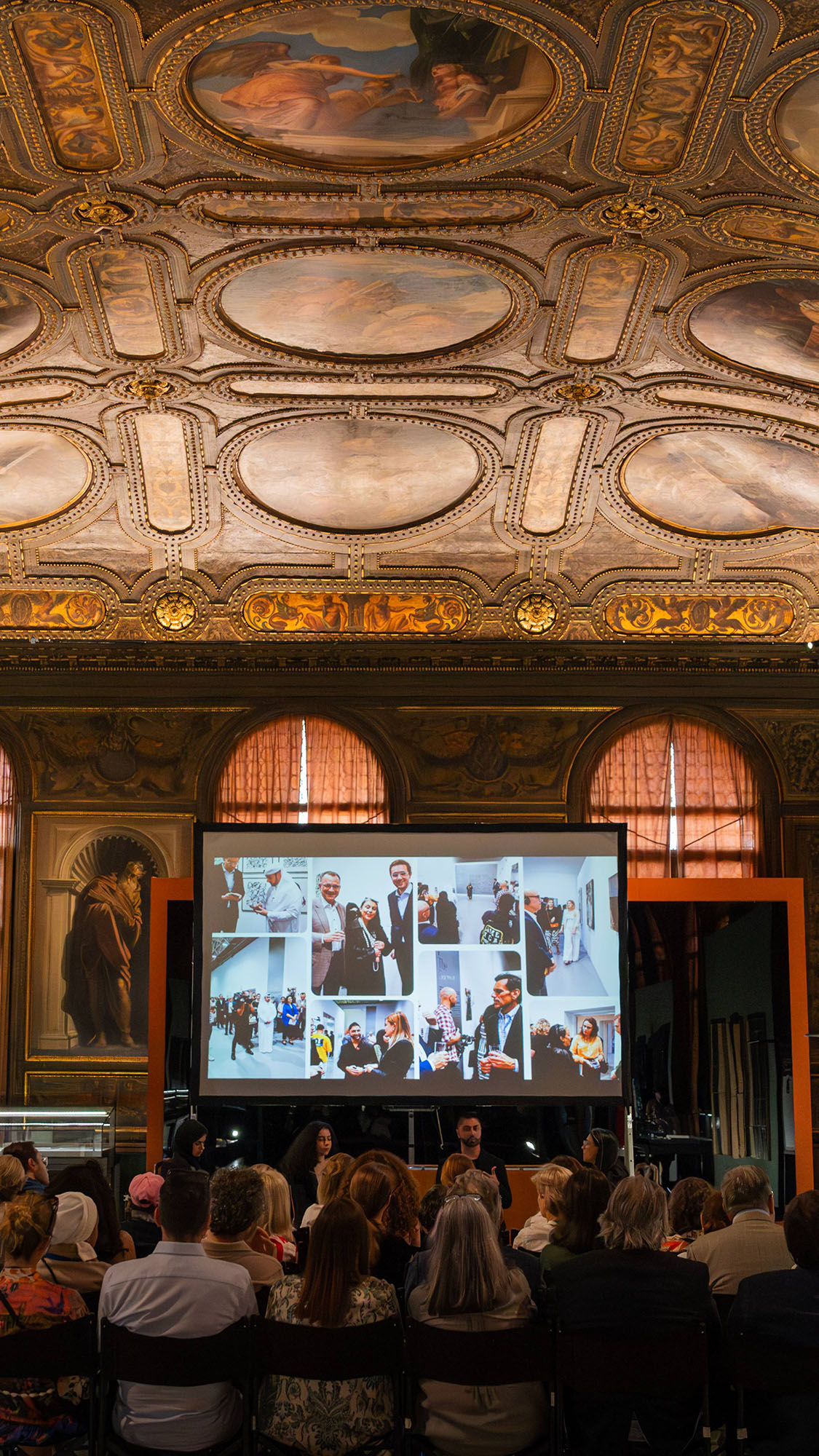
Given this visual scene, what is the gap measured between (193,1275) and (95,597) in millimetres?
10876

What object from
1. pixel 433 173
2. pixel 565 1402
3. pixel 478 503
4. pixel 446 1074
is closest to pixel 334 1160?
pixel 565 1402

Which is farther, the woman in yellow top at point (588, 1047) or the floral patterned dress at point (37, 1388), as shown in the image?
the woman in yellow top at point (588, 1047)

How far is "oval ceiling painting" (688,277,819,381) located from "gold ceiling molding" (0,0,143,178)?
14.4 ft

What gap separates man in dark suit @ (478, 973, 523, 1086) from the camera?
11648 millimetres

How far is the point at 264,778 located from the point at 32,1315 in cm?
1018

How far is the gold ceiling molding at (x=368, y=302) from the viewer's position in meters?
9.85

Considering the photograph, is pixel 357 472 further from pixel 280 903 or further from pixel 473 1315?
pixel 473 1315

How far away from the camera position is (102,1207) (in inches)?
244

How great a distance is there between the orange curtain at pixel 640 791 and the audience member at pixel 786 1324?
389 inches

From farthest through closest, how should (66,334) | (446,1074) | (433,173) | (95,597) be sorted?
(95,597) → (446,1074) → (66,334) → (433,173)

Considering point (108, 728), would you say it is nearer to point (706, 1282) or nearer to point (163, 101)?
point (163, 101)

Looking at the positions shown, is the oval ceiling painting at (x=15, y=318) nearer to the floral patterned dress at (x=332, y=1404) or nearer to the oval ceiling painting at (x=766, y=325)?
the oval ceiling painting at (x=766, y=325)

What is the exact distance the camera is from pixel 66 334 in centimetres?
1090

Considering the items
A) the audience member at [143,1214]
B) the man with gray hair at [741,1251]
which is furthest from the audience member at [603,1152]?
the man with gray hair at [741,1251]
